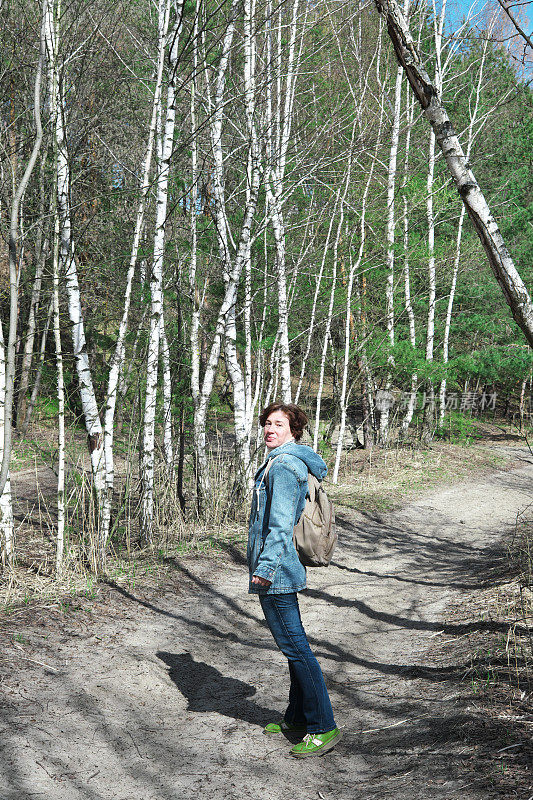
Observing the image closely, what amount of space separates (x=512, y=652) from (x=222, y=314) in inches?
199

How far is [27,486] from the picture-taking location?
1204 centimetres

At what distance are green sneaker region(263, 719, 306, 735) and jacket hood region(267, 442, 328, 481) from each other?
136cm

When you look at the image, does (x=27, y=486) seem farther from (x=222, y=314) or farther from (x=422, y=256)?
(x=422, y=256)

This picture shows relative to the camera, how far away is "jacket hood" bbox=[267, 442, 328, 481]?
11.0 ft

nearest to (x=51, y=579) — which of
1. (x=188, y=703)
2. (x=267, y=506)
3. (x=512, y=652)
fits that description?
(x=188, y=703)

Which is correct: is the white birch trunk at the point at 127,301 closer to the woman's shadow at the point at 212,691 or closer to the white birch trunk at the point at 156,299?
the white birch trunk at the point at 156,299

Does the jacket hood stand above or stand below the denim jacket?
above

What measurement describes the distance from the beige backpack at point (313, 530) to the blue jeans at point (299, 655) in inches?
8.4

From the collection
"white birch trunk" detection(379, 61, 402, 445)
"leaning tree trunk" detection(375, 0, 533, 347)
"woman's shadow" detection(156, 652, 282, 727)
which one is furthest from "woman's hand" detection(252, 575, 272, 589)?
"white birch trunk" detection(379, 61, 402, 445)

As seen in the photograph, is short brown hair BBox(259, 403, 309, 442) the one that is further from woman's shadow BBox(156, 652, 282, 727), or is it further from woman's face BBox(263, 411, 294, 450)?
woman's shadow BBox(156, 652, 282, 727)

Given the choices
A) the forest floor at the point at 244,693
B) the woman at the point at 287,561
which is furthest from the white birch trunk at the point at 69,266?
the woman at the point at 287,561

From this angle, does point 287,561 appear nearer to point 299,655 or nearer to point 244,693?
point 299,655

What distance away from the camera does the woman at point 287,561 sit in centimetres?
319

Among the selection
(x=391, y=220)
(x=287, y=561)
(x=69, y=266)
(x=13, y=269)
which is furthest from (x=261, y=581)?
(x=391, y=220)
